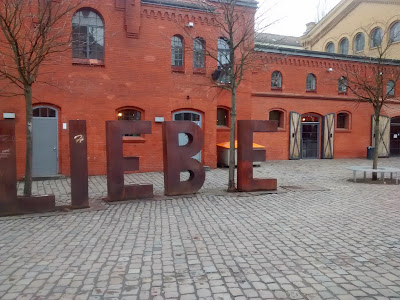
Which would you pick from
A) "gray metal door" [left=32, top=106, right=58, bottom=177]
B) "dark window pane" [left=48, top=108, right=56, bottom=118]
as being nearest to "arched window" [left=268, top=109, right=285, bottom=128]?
"dark window pane" [left=48, top=108, right=56, bottom=118]

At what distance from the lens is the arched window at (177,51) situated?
48.0 feet

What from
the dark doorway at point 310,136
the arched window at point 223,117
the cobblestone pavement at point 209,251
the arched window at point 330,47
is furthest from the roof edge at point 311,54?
the cobblestone pavement at point 209,251

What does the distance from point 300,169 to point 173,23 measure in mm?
8807

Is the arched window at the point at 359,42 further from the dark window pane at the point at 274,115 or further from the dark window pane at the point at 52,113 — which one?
the dark window pane at the point at 52,113

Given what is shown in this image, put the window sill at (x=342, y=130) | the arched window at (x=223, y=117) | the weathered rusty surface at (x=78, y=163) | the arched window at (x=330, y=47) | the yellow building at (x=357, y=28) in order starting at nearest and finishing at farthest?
the weathered rusty surface at (x=78, y=163), the arched window at (x=223, y=117), the window sill at (x=342, y=130), the yellow building at (x=357, y=28), the arched window at (x=330, y=47)

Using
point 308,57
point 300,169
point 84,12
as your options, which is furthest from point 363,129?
point 84,12

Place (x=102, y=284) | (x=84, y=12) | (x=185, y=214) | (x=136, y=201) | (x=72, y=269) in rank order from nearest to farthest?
(x=102, y=284) → (x=72, y=269) → (x=185, y=214) → (x=136, y=201) → (x=84, y=12)

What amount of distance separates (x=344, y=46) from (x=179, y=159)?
25072mm

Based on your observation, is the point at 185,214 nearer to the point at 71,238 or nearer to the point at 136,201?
the point at 136,201

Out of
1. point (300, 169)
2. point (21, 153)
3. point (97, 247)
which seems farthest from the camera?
point (300, 169)

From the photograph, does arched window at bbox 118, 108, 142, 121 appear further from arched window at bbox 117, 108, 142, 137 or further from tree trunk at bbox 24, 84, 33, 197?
tree trunk at bbox 24, 84, 33, 197

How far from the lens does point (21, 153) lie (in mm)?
12148

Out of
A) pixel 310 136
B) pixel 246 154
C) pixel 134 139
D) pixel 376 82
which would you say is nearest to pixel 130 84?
pixel 134 139

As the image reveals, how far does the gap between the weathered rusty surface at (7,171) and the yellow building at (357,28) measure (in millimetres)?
23015
